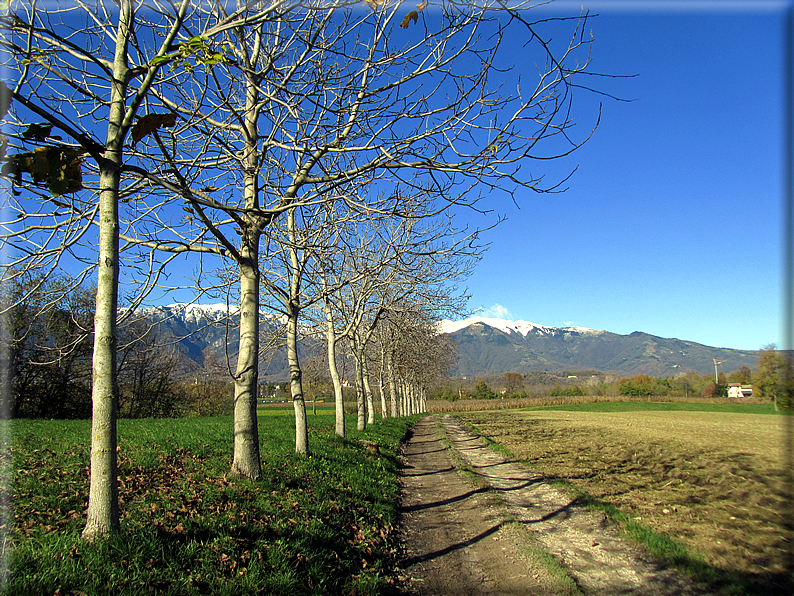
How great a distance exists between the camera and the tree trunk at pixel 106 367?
400 cm

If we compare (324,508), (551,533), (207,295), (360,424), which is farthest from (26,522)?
(360,424)

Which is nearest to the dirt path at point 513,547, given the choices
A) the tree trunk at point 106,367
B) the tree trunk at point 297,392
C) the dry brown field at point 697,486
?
the dry brown field at point 697,486

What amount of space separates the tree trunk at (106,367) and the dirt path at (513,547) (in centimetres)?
336

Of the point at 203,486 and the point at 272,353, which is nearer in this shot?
the point at 203,486

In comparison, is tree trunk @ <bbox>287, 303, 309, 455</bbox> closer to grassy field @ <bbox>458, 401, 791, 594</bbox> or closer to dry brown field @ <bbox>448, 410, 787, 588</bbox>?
grassy field @ <bbox>458, 401, 791, 594</bbox>

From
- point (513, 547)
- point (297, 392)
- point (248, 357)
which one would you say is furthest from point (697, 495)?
point (248, 357)

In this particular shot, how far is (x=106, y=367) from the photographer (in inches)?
161

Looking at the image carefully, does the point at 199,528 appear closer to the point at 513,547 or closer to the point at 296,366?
the point at 513,547

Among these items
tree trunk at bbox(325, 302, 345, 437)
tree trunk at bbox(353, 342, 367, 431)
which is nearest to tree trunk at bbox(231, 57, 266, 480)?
tree trunk at bbox(325, 302, 345, 437)

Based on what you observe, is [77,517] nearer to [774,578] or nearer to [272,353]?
[774,578]

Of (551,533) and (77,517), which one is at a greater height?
(77,517)

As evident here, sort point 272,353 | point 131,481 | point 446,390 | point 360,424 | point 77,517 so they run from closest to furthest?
point 77,517 → point 131,481 → point 272,353 → point 360,424 → point 446,390

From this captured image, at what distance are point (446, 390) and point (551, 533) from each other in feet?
347

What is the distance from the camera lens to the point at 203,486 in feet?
20.8
